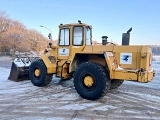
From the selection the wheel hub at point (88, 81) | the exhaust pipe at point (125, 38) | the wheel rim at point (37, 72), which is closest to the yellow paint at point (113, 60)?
the wheel hub at point (88, 81)

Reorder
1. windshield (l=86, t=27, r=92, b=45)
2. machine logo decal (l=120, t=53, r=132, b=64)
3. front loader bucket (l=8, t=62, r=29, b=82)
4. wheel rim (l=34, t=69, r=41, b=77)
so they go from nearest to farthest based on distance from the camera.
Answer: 1. machine logo decal (l=120, t=53, r=132, b=64)
2. windshield (l=86, t=27, r=92, b=45)
3. wheel rim (l=34, t=69, r=41, b=77)
4. front loader bucket (l=8, t=62, r=29, b=82)

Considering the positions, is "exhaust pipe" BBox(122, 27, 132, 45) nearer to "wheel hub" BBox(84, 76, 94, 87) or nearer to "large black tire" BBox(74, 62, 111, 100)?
"large black tire" BBox(74, 62, 111, 100)

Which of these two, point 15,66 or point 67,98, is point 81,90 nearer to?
point 67,98

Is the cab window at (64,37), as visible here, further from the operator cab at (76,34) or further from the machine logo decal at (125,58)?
Answer: the machine logo decal at (125,58)

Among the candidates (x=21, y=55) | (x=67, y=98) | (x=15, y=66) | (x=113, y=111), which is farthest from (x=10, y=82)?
(x=113, y=111)

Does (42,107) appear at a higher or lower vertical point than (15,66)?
Answer: lower

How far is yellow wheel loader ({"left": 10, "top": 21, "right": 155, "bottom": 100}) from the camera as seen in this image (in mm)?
6449

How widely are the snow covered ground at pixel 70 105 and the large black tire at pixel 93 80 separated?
0.23m

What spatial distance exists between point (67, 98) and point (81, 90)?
1.68 feet

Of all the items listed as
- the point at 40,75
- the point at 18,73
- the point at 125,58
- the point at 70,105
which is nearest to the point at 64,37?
the point at 40,75

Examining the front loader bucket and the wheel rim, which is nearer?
the wheel rim

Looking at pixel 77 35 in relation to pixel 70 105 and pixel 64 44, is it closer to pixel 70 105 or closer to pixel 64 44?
pixel 64 44

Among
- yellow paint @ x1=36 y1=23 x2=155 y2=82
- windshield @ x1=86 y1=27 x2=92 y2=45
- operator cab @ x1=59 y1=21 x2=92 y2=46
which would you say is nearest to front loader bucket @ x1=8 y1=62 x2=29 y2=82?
yellow paint @ x1=36 y1=23 x2=155 y2=82

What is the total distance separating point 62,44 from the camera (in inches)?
332
